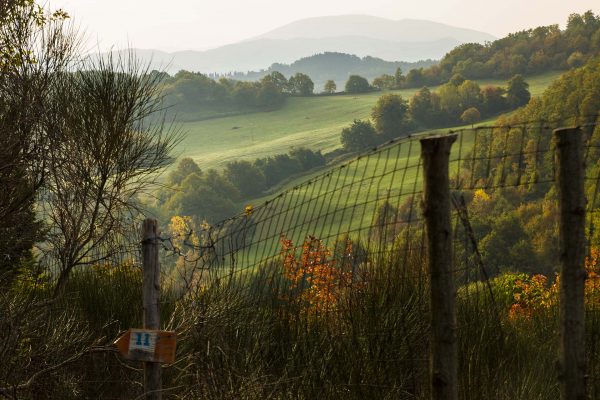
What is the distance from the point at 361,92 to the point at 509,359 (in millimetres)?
150188

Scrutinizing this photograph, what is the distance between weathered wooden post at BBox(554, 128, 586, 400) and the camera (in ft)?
11.2

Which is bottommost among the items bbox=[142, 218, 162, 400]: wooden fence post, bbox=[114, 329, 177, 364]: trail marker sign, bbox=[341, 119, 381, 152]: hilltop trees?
bbox=[341, 119, 381, 152]: hilltop trees

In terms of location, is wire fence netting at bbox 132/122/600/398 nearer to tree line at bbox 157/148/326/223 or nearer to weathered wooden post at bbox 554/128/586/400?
weathered wooden post at bbox 554/128/586/400

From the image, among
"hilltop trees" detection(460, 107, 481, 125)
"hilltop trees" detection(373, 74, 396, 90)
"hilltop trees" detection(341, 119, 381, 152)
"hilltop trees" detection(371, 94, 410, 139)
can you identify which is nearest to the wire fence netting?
"hilltop trees" detection(341, 119, 381, 152)

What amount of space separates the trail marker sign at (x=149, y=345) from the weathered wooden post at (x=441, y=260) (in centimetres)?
197

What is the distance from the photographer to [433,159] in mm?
3594

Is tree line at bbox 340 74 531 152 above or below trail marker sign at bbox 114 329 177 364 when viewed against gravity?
below

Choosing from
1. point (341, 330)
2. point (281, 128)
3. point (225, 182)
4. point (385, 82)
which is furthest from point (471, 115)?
point (341, 330)

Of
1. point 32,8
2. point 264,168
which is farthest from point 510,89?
point 32,8

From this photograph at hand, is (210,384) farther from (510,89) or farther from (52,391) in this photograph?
(510,89)

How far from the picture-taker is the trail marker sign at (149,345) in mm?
4984

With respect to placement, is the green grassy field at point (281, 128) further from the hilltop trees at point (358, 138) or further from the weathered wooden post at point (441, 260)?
the weathered wooden post at point (441, 260)

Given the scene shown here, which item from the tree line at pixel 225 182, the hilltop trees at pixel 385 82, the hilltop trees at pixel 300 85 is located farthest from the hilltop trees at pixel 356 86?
the tree line at pixel 225 182

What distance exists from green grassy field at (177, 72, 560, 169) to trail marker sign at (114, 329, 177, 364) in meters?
109
